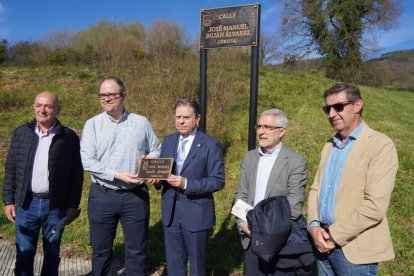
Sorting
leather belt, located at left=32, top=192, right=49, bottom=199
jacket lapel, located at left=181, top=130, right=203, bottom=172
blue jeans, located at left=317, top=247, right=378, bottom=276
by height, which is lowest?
blue jeans, located at left=317, top=247, right=378, bottom=276

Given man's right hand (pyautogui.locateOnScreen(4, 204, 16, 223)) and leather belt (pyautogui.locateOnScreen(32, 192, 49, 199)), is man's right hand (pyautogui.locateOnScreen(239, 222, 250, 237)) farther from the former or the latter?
man's right hand (pyautogui.locateOnScreen(4, 204, 16, 223))

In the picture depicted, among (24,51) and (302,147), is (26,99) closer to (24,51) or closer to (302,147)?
(302,147)

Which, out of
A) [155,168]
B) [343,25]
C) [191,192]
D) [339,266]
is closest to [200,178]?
[191,192]

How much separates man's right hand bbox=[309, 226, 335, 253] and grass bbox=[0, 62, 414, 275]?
2.08m

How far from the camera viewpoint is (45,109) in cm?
340

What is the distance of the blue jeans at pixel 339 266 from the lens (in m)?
2.47

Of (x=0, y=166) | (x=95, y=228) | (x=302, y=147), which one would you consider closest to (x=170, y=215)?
(x=95, y=228)

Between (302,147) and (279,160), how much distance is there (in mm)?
5666

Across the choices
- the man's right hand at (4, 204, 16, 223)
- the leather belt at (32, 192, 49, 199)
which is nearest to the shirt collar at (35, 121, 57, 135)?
the leather belt at (32, 192, 49, 199)

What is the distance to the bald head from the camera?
3.39 m

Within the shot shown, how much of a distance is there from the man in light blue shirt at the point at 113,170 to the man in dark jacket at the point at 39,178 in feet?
0.83

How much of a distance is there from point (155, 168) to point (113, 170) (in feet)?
1.38

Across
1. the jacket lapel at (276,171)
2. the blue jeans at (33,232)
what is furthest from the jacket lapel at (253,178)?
the blue jeans at (33,232)

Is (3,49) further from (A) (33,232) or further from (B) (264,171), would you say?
(B) (264,171)
